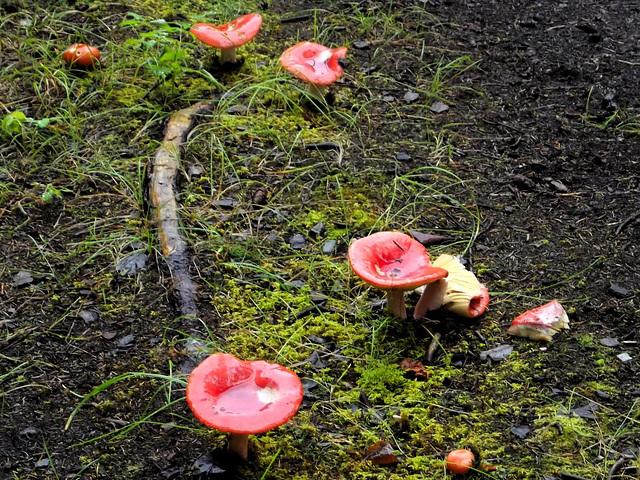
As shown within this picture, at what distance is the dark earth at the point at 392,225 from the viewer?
9.77 feet

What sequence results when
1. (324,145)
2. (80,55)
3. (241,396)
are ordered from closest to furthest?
(241,396) < (324,145) < (80,55)

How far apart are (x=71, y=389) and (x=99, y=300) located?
1.69 feet

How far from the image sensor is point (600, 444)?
9.19 feet

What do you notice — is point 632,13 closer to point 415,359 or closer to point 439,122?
point 439,122

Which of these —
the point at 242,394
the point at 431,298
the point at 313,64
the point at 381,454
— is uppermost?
the point at 313,64

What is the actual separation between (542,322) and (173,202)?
1872mm

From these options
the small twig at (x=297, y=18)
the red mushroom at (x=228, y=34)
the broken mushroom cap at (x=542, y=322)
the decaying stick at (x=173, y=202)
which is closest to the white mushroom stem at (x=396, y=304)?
the broken mushroom cap at (x=542, y=322)

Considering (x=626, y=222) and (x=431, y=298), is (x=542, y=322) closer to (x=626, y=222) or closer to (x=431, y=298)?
(x=431, y=298)

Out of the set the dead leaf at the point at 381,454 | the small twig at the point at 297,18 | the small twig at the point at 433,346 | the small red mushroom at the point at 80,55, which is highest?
the small twig at the point at 297,18

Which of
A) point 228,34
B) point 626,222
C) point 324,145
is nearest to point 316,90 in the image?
point 324,145

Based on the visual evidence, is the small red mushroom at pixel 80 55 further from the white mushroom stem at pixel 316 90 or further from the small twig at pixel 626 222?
the small twig at pixel 626 222

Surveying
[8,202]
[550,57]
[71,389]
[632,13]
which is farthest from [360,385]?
[632,13]

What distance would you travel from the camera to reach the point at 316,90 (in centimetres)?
451

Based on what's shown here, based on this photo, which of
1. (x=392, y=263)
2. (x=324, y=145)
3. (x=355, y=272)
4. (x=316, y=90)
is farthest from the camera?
(x=316, y=90)
